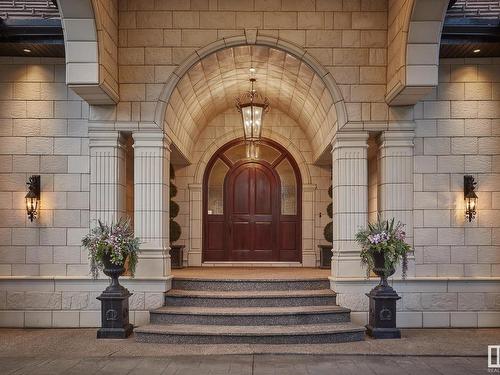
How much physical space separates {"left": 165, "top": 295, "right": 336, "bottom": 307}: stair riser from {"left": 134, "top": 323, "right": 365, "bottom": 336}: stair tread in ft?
1.88

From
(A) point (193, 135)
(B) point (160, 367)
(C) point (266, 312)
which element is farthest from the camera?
(A) point (193, 135)

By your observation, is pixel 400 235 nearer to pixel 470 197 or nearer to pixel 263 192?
pixel 470 197

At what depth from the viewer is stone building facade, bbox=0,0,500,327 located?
28.5 feet

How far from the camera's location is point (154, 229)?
28.5 feet

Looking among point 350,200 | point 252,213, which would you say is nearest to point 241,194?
point 252,213

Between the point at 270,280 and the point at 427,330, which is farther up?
the point at 270,280

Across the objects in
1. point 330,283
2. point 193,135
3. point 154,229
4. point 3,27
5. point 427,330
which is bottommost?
point 427,330

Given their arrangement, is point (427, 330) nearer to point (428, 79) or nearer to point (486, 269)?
point (486, 269)

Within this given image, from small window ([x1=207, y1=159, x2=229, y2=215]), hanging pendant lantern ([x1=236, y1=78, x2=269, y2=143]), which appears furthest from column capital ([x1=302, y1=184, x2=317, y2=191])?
hanging pendant lantern ([x1=236, y1=78, x2=269, y2=143])

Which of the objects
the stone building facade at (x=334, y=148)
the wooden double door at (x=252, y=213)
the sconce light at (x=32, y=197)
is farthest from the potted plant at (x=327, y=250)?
the sconce light at (x=32, y=197)

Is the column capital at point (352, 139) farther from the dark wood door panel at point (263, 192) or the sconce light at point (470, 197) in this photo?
the dark wood door panel at point (263, 192)

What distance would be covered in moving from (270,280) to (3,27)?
5.28 meters

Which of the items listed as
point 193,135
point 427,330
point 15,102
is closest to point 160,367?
point 427,330

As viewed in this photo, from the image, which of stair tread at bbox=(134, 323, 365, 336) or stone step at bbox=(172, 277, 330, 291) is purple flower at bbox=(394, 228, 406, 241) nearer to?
stair tread at bbox=(134, 323, 365, 336)
